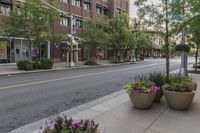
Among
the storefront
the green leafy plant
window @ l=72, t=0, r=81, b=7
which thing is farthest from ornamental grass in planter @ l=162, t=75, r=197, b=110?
window @ l=72, t=0, r=81, b=7

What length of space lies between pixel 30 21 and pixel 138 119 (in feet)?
67.4

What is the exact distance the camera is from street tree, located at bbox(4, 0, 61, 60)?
2364cm

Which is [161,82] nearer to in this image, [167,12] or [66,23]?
[167,12]

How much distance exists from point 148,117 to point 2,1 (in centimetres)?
2615

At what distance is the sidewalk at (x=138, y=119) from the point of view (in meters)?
5.49

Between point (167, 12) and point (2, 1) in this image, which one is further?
point (2, 1)

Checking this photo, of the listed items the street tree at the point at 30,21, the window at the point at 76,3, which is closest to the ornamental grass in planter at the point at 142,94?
the street tree at the point at 30,21

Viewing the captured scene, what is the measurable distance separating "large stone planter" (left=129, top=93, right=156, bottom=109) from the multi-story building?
21.7 meters

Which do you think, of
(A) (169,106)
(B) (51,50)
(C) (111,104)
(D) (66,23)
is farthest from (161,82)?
(D) (66,23)

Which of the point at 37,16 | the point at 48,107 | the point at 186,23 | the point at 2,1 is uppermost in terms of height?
the point at 2,1

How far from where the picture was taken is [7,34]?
24109mm

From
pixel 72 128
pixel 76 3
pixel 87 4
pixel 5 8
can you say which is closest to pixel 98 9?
pixel 87 4

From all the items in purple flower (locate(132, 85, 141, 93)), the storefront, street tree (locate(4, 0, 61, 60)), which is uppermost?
street tree (locate(4, 0, 61, 60))

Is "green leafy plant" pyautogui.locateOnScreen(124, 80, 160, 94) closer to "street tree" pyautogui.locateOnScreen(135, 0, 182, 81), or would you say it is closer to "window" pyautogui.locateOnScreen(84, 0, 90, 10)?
"street tree" pyautogui.locateOnScreen(135, 0, 182, 81)
